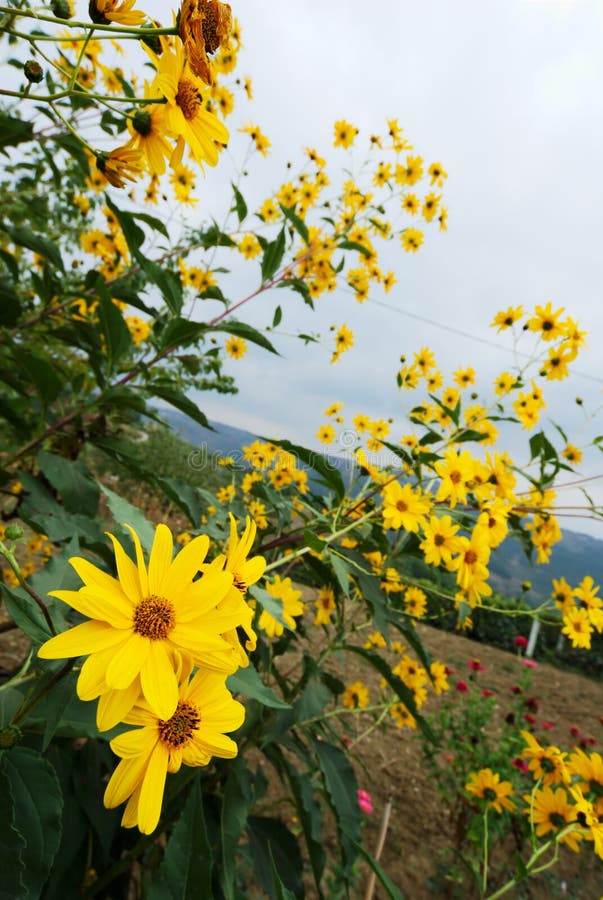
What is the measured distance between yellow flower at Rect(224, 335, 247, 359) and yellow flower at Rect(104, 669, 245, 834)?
8.26ft

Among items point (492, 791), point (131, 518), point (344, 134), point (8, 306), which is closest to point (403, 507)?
point (131, 518)

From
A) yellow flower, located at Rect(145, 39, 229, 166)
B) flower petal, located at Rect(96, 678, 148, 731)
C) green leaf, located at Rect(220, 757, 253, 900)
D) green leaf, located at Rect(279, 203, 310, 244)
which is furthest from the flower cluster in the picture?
green leaf, located at Rect(279, 203, 310, 244)

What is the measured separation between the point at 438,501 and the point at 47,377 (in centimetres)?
88

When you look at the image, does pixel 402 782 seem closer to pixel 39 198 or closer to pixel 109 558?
pixel 109 558

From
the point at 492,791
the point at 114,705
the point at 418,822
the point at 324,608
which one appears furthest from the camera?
the point at 418,822

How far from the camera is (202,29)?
1.38 feet

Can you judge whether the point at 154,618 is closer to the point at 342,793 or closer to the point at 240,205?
the point at 342,793

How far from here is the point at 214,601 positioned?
14.2 inches

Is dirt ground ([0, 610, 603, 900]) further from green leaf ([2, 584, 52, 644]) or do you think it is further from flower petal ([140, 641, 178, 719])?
flower petal ([140, 641, 178, 719])

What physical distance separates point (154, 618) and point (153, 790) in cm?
12

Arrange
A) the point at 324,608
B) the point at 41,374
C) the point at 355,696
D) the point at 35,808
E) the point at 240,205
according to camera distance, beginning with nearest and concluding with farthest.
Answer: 1. the point at 35,808
2. the point at 41,374
3. the point at 240,205
4. the point at 324,608
5. the point at 355,696

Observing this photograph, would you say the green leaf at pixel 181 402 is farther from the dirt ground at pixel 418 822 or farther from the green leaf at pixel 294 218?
the dirt ground at pixel 418 822

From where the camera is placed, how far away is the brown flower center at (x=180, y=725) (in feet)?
1.21

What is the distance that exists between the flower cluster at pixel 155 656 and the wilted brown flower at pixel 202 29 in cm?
40
